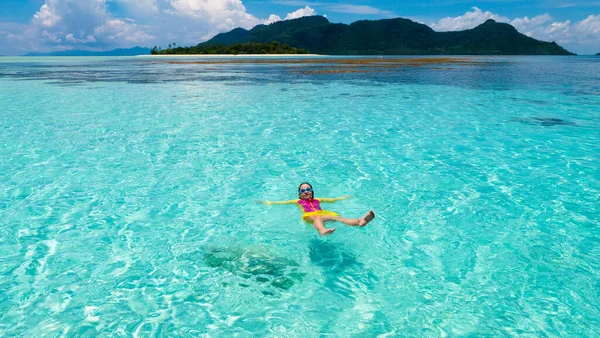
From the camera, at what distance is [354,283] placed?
5992 millimetres

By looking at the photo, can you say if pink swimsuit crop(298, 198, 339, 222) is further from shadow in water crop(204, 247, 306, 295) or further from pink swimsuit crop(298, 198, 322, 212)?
shadow in water crop(204, 247, 306, 295)

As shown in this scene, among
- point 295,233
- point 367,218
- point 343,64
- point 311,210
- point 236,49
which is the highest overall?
point 236,49

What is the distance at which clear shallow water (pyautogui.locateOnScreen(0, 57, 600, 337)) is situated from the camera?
Result: 525 centimetres

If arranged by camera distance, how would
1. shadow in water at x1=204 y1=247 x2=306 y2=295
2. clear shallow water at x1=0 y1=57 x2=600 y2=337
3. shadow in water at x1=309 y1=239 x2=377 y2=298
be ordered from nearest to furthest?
clear shallow water at x1=0 y1=57 x2=600 y2=337, shadow in water at x1=309 y1=239 x2=377 y2=298, shadow in water at x1=204 y1=247 x2=306 y2=295

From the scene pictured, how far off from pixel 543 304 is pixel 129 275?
6119mm

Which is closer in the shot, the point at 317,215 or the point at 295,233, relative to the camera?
the point at 317,215

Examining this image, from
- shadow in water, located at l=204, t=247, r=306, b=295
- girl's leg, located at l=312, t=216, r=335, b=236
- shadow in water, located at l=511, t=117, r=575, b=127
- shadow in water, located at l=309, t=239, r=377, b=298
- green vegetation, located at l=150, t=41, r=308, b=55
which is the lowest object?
shadow in water, located at l=309, t=239, r=377, b=298

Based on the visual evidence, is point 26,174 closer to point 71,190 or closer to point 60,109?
point 71,190

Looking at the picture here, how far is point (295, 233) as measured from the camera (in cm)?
773

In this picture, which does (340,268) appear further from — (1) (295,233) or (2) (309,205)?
(2) (309,205)

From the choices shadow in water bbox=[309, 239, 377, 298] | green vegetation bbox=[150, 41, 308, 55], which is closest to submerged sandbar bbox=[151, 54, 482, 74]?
shadow in water bbox=[309, 239, 377, 298]

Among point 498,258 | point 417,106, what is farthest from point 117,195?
point 417,106

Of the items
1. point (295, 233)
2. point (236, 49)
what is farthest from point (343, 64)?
point (236, 49)

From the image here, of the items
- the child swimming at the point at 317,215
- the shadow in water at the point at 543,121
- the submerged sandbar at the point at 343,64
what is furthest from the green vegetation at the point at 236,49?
the child swimming at the point at 317,215
